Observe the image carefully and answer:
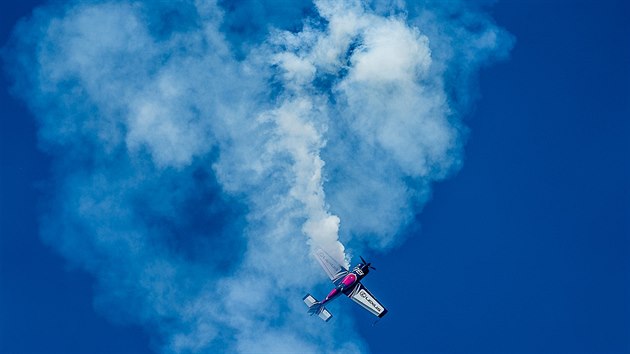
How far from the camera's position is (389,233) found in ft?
355

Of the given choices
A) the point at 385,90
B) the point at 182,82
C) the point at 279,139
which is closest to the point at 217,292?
the point at 279,139

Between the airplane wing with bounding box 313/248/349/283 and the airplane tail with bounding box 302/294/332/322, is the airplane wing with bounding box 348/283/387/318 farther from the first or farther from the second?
the airplane tail with bounding box 302/294/332/322

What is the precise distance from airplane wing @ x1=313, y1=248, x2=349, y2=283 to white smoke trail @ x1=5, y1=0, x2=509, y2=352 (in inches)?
45.8

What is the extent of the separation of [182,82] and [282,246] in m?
27.5

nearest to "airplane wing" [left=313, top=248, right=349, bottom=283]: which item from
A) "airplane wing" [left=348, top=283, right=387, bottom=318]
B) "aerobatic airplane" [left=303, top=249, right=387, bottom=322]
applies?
"aerobatic airplane" [left=303, top=249, right=387, bottom=322]

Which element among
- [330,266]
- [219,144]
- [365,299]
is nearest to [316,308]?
[330,266]

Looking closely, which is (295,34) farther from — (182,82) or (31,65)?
(31,65)

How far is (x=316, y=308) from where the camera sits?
357 ft

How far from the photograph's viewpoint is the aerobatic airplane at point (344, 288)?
107312 millimetres

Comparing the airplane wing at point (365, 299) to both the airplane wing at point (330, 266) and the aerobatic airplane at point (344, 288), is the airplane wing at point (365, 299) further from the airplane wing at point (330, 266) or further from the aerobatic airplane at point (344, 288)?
the airplane wing at point (330, 266)

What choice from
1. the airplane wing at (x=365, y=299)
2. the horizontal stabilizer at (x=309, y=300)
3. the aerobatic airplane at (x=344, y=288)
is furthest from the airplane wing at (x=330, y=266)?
the horizontal stabilizer at (x=309, y=300)

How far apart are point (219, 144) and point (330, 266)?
76.9ft

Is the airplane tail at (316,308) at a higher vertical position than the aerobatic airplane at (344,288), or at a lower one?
lower

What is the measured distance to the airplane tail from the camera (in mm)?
108562
